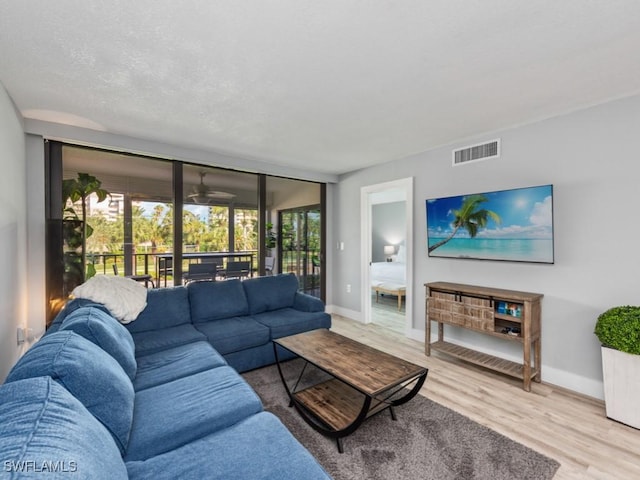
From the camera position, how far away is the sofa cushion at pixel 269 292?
3.61 meters

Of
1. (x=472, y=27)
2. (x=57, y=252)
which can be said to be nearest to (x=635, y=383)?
(x=472, y=27)

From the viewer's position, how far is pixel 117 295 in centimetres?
265

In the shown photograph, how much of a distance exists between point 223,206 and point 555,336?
4.13 meters

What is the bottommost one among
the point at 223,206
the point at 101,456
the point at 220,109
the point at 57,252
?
the point at 101,456

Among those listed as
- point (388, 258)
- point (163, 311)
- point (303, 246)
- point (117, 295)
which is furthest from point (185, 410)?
point (388, 258)

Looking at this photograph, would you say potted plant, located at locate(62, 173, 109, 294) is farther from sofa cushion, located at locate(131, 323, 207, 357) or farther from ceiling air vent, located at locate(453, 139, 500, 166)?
ceiling air vent, located at locate(453, 139, 500, 166)

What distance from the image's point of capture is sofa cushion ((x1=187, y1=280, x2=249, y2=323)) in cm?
323

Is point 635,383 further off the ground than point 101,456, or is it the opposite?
point 101,456

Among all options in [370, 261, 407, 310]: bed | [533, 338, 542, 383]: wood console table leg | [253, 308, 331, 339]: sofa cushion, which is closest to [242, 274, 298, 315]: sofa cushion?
[253, 308, 331, 339]: sofa cushion

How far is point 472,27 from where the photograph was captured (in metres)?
1.62

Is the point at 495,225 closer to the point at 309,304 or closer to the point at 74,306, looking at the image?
the point at 309,304

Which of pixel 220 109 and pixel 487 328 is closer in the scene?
pixel 220 109

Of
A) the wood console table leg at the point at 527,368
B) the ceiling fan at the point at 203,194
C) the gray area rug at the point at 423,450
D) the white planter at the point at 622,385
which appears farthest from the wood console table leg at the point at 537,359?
the ceiling fan at the point at 203,194

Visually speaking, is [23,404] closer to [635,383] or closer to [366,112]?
[366,112]
